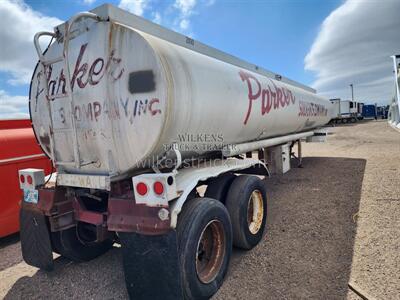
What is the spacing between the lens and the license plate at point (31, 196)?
11.4 ft

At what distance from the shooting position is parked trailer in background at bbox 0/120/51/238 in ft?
15.1

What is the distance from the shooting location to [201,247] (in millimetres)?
3238

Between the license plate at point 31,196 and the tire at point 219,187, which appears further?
the tire at point 219,187

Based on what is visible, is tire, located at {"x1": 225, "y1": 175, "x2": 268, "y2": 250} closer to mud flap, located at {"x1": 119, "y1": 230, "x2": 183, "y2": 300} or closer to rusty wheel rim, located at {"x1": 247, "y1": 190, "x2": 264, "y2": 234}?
rusty wheel rim, located at {"x1": 247, "y1": 190, "x2": 264, "y2": 234}

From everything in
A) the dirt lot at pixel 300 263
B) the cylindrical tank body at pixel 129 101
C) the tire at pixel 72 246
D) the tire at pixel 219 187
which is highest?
the cylindrical tank body at pixel 129 101

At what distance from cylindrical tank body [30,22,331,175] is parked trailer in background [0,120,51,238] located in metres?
1.49

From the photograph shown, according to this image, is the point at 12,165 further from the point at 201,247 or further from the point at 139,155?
the point at 201,247

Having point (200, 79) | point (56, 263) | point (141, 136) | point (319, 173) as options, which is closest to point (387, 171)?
point (319, 173)

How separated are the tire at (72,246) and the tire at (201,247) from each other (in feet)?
5.58

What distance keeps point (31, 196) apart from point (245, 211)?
2.77 meters

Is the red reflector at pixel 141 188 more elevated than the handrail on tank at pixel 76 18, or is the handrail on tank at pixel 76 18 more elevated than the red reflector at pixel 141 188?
the handrail on tank at pixel 76 18

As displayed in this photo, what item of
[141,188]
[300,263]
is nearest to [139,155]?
[141,188]

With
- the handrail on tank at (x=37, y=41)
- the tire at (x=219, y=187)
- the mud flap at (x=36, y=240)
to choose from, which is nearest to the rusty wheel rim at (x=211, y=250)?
the tire at (x=219, y=187)

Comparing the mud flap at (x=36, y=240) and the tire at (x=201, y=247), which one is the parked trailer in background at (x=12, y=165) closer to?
the mud flap at (x=36, y=240)
